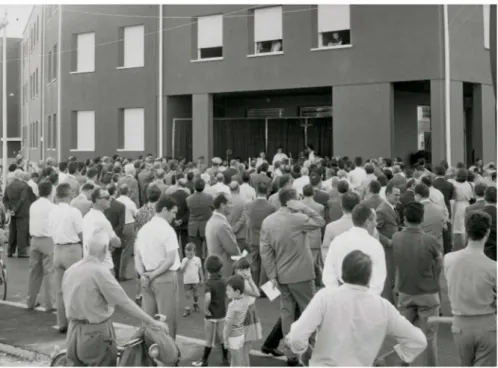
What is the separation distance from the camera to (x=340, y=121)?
2472 centimetres

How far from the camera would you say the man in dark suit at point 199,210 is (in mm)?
13430

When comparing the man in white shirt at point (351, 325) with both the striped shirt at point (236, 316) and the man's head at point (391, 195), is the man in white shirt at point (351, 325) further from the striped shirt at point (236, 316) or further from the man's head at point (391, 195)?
the man's head at point (391, 195)

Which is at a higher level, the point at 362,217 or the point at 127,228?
the point at 362,217

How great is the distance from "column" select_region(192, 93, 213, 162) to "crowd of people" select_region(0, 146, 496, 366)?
44.8ft

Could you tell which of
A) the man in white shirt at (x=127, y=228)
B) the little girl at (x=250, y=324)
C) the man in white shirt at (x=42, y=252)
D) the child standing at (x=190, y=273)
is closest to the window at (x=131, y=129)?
the man in white shirt at (x=127, y=228)

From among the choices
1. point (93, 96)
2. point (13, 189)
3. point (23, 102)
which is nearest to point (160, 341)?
point (13, 189)

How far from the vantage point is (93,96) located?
103 feet

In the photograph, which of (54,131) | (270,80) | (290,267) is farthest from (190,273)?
(54,131)

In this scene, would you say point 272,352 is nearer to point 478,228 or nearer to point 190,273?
point 190,273

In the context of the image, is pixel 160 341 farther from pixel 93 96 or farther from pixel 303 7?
pixel 93 96

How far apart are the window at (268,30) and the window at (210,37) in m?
1.72

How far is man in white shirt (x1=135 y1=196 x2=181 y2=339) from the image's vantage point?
857 centimetres

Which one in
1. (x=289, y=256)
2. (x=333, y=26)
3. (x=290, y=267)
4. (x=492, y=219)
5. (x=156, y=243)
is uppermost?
(x=333, y=26)

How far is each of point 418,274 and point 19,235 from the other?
11879 mm
